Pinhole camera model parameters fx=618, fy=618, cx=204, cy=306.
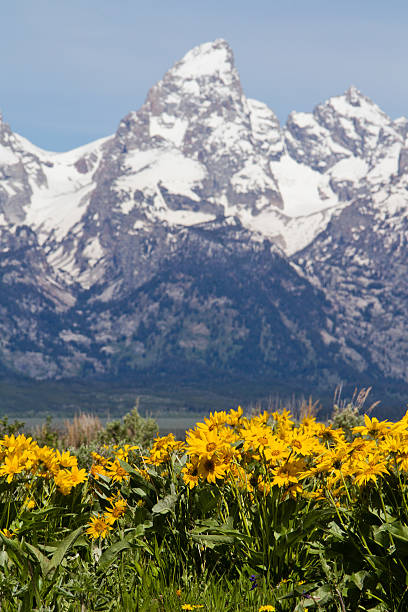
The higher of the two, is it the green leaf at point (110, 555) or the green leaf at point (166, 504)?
the green leaf at point (166, 504)

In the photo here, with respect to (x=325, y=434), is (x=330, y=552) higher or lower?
lower

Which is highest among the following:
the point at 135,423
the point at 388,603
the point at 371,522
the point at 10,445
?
the point at 10,445

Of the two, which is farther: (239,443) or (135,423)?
(135,423)

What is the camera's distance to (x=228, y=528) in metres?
6.37

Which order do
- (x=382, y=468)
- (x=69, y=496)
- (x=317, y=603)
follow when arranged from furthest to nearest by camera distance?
(x=69, y=496) → (x=317, y=603) → (x=382, y=468)

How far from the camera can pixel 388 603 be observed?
18.2ft

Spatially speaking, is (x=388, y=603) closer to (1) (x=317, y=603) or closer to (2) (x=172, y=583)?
(1) (x=317, y=603)

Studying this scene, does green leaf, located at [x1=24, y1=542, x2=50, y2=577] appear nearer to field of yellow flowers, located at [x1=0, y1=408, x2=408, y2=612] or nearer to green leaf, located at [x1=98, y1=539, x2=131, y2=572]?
field of yellow flowers, located at [x1=0, y1=408, x2=408, y2=612]

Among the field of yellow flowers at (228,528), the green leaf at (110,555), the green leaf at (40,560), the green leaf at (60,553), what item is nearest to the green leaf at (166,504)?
the field of yellow flowers at (228,528)

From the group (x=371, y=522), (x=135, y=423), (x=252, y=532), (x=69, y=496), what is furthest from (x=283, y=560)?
(x=135, y=423)

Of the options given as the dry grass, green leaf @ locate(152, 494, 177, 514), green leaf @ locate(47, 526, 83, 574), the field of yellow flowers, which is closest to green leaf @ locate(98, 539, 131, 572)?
the field of yellow flowers

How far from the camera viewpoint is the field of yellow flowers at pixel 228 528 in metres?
5.54

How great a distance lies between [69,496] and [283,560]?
9.63ft

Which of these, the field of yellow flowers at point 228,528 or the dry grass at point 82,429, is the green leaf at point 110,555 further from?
the dry grass at point 82,429
